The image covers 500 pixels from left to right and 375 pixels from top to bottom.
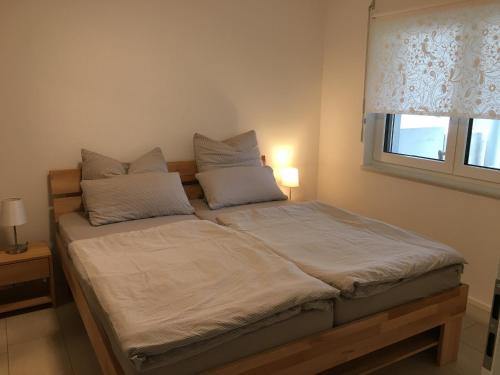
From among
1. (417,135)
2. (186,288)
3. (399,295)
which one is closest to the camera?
(186,288)

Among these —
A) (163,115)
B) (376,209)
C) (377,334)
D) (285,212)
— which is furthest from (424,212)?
(163,115)

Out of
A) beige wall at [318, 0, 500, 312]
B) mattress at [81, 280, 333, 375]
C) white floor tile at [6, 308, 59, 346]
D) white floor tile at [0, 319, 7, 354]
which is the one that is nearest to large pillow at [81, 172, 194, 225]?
white floor tile at [6, 308, 59, 346]

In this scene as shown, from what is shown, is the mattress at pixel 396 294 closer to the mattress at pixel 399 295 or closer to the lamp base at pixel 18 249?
the mattress at pixel 399 295

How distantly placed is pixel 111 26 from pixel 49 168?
1.08 m

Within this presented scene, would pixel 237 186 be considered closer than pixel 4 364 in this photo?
No

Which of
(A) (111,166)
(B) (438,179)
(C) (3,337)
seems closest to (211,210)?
(A) (111,166)

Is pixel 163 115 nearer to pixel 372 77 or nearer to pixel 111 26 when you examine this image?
pixel 111 26

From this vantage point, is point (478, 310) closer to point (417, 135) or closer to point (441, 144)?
point (441, 144)

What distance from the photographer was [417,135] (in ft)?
10.6

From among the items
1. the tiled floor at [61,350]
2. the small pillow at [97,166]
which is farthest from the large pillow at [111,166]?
the tiled floor at [61,350]

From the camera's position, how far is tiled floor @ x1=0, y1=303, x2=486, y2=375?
2109 mm

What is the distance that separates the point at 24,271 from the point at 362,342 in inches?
79.0

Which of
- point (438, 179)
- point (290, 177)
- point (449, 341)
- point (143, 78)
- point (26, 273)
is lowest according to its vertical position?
point (449, 341)

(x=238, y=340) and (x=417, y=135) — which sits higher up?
(x=417, y=135)
